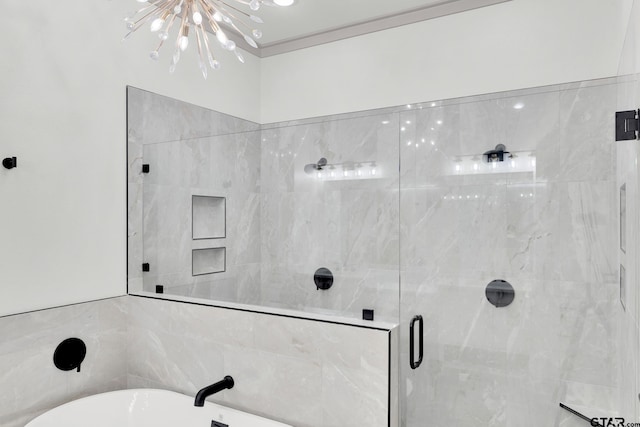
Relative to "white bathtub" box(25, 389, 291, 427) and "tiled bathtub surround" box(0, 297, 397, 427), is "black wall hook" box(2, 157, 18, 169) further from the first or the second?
"white bathtub" box(25, 389, 291, 427)

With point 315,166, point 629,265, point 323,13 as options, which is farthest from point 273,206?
point 629,265

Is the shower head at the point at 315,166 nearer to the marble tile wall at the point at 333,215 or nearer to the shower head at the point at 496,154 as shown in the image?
the marble tile wall at the point at 333,215

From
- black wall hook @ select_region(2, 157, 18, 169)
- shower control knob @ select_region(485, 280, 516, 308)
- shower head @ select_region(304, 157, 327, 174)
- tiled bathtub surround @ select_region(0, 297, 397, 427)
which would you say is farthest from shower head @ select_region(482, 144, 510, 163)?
black wall hook @ select_region(2, 157, 18, 169)

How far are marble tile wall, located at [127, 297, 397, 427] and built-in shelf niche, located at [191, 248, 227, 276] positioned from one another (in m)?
0.29

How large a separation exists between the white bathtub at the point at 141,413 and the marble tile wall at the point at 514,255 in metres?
0.82

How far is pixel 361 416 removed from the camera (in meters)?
1.63

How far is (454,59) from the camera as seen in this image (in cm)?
262

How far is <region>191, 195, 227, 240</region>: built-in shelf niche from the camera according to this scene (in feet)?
8.00

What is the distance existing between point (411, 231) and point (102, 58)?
72.0 inches

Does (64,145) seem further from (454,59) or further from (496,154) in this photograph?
(454,59)

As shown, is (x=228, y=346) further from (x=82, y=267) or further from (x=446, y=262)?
(x=446, y=262)

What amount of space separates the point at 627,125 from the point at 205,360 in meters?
2.04

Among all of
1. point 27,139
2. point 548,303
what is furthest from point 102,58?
point 548,303

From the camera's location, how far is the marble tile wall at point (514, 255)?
6.00 feet
